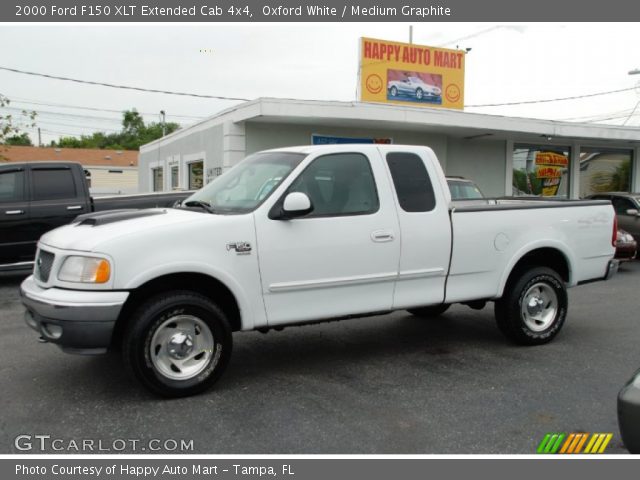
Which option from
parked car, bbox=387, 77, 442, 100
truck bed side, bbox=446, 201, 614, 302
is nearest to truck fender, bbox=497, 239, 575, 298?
truck bed side, bbox=446, 201, 614, 302

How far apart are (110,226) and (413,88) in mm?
16143

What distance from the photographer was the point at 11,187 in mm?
9500

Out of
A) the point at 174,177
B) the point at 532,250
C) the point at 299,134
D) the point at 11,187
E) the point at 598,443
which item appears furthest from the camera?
the point at 174,177

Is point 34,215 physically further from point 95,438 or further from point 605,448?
point 605,448

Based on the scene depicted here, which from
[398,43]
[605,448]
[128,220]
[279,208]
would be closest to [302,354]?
[279,208]

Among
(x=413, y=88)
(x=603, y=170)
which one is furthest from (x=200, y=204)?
(x=603, y=170)

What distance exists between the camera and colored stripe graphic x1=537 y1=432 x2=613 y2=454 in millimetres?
3702

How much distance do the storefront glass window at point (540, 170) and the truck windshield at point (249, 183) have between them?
15.4 m

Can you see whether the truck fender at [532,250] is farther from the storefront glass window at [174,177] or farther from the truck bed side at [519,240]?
the storefront glass window at [174,177]

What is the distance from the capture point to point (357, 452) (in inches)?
143

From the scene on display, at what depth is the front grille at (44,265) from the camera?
4.46m

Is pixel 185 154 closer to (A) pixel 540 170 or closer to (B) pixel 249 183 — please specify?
(A) pixel 540 170

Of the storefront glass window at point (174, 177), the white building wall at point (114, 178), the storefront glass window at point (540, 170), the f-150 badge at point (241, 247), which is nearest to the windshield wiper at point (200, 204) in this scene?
the f-150 badge at point (241, 247)

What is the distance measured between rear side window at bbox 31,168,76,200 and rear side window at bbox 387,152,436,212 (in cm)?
646
